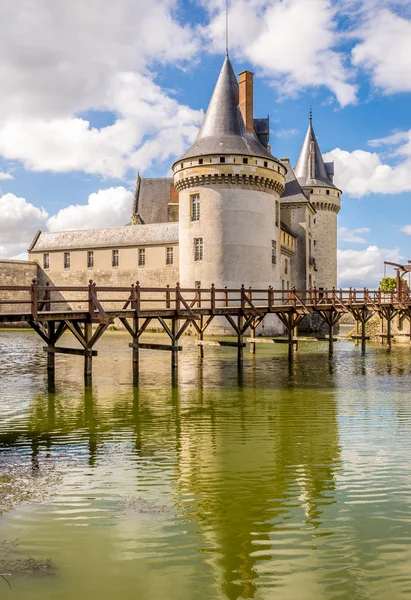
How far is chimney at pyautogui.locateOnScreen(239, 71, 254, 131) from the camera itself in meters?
35.5

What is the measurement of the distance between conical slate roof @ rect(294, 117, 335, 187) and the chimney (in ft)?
44.4

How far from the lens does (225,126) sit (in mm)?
33750

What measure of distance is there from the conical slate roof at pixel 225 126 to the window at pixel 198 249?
497 cm

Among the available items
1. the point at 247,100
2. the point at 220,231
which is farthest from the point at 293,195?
the point at 220,231

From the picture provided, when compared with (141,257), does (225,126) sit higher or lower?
higher

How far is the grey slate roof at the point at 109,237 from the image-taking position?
135 feet

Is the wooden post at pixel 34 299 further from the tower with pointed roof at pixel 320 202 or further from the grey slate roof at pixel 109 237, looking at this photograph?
the tower with pointed roof at pixel 320 202

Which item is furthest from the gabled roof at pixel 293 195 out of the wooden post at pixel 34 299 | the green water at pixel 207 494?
the wooden post at pixel 34 299

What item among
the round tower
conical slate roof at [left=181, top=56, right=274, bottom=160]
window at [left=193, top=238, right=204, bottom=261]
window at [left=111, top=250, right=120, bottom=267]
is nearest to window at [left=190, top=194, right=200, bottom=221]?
the round tower

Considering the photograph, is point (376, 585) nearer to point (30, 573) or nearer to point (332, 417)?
point (30, 573)

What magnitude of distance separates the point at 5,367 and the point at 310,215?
32.6 metres

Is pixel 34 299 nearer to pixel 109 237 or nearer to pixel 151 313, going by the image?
pixel 151 313

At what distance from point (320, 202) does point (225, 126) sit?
17489 millimetres

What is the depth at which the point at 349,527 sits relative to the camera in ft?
18.9
